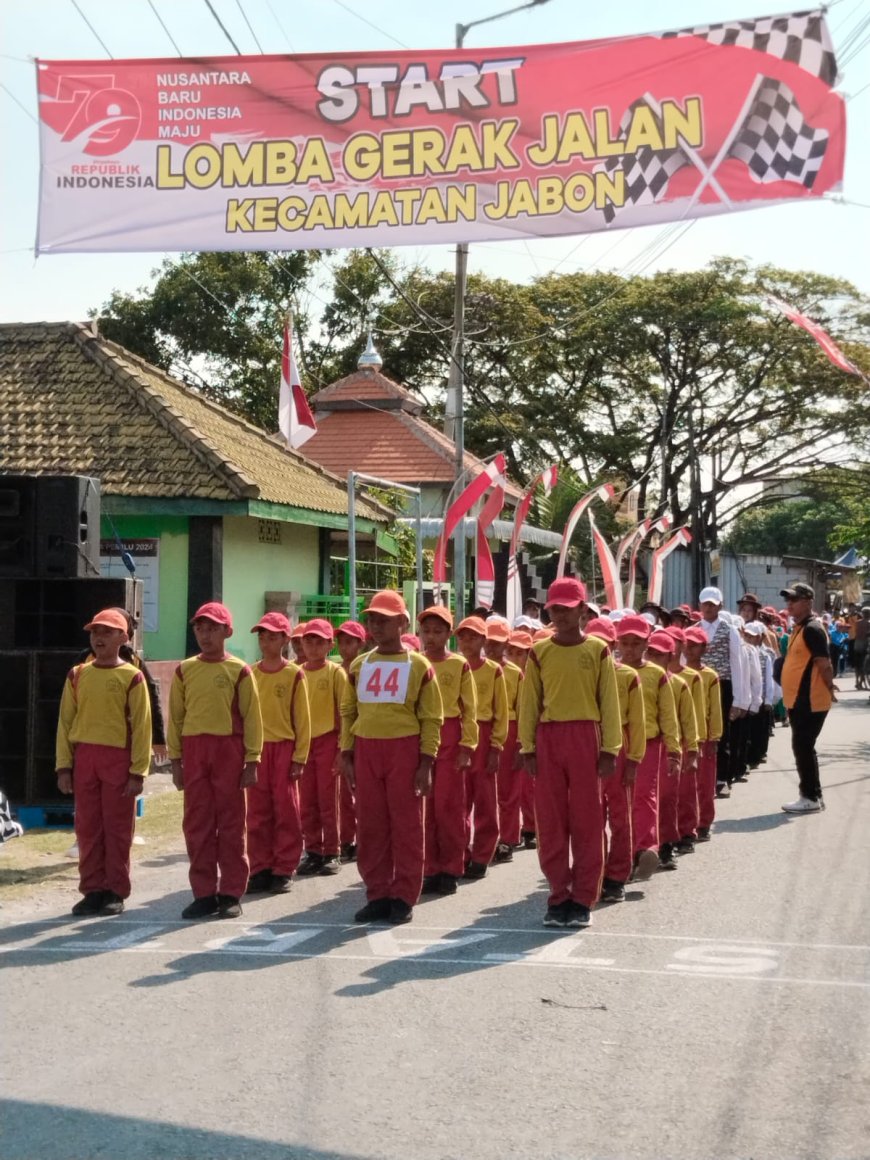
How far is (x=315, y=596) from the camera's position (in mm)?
21812

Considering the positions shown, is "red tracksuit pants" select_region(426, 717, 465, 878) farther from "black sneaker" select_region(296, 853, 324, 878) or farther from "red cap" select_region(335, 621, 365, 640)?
"red cap" select_region(335, 621, 365, 640)

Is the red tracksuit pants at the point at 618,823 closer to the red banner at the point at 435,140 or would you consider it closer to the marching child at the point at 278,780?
the marching child at the point at 278,780

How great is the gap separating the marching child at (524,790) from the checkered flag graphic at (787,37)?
4514mm

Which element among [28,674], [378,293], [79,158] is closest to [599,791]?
[28,674]

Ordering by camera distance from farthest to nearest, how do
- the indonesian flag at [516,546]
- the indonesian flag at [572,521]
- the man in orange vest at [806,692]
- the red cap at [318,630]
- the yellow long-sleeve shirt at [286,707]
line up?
the indonesian flag at [516,546]
the indonesian flag at [572,521]
the man in orange vest at [806,692]
the red cap at [318,630]
the yellow long-sleeve shirt at [286,707]

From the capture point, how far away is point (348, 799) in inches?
442

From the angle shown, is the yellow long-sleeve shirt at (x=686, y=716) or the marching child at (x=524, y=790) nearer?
the yellow long-sleeve shirt at (x=686, y=716)

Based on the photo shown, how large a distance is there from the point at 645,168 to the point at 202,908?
563cm

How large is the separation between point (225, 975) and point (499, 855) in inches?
173

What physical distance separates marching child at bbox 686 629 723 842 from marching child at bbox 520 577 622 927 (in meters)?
3.63

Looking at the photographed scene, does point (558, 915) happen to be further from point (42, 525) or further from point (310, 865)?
point (42, 525)

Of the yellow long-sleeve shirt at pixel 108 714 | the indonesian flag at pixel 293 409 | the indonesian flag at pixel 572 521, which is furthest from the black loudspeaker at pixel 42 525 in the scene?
the indonesian flag at pixel 572 521

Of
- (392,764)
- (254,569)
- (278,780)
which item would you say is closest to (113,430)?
(254,569)

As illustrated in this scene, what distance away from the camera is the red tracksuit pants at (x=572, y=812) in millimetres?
8617
